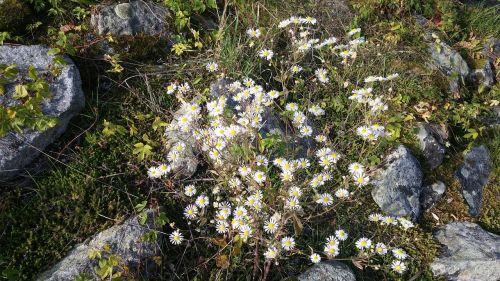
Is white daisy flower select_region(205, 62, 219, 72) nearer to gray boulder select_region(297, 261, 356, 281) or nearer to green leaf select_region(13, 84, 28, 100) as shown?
green leaf select_region(13, 84, 28, 100)

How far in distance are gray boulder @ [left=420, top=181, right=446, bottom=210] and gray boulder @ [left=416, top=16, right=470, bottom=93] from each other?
1108mm

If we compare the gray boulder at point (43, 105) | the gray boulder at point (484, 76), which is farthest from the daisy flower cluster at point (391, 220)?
the gray boulder at point (43, 105)

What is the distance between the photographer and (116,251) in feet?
9.21

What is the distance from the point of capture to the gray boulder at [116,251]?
Answer: 2.69 meters

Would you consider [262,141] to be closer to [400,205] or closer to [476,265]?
[400,205]

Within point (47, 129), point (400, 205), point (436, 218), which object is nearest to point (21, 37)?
point (47, 129)

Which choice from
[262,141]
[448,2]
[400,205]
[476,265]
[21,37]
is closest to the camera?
[262,141]

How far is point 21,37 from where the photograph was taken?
3676mm

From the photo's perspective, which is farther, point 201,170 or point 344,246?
point 201,170

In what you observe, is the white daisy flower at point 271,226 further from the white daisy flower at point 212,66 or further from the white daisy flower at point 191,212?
the white daisy flower at point 212,66

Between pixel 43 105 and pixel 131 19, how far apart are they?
3.96 ft

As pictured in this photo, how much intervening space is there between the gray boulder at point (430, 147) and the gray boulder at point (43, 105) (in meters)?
2.68

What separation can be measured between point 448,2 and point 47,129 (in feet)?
13.3

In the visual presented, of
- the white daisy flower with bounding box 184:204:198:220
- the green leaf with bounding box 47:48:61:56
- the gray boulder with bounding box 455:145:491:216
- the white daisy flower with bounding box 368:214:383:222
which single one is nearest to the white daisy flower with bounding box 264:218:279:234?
the white daisy flower with bounding box 184:204:198:220
